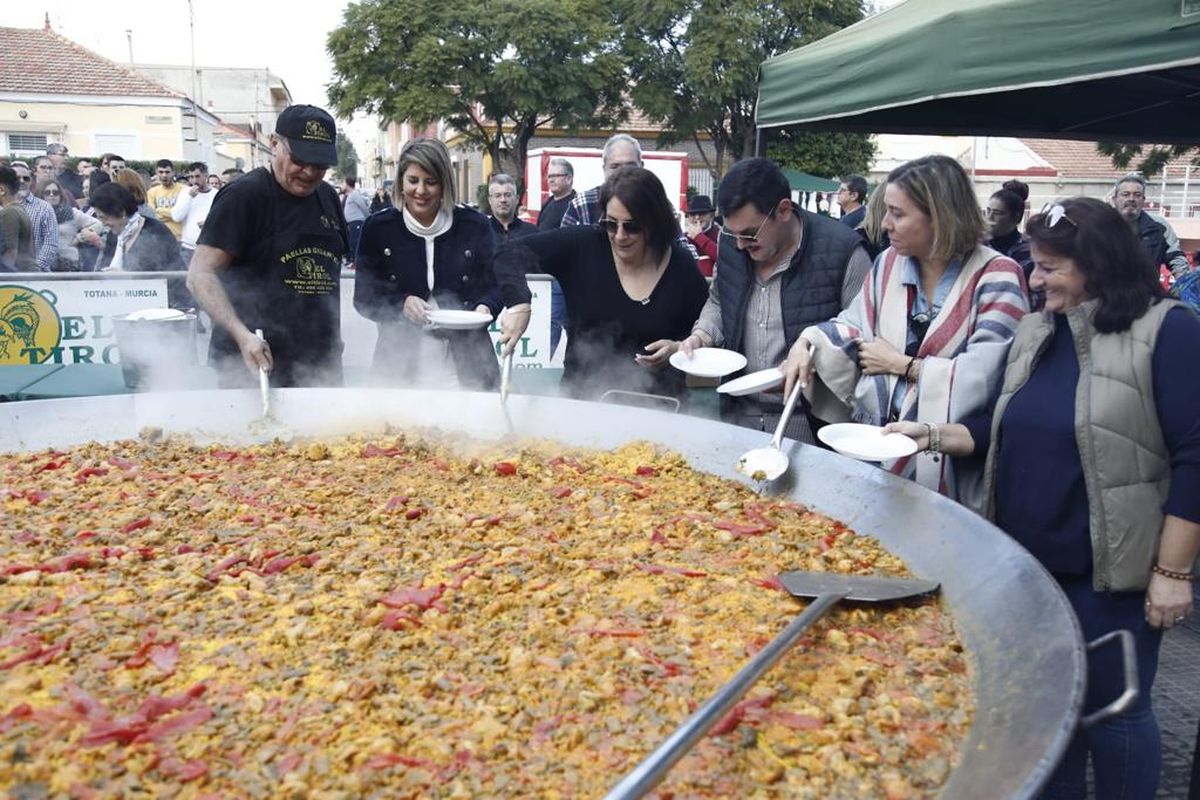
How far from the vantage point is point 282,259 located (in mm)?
3654

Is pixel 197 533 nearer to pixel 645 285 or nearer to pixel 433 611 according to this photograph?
pixel 433 611

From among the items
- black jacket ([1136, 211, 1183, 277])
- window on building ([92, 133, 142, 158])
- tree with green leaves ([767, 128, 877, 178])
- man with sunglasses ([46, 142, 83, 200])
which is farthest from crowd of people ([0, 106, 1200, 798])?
window on building ([92, 133, 142, 158])

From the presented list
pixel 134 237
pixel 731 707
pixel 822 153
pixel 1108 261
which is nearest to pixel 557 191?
pixel 134 237

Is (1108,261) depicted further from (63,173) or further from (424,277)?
(63,173)

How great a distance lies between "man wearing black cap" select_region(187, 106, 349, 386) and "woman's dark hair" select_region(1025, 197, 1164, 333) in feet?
8.54

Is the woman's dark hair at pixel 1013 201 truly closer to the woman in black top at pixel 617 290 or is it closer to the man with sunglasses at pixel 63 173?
the woman in black top at pixel 617 290

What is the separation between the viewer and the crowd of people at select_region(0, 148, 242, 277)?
698cm

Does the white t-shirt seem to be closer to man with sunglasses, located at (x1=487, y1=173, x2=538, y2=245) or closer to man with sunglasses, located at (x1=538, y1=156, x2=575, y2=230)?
man with sunglasses, located at (x1=487, y1=173, x2=538, y2=245)

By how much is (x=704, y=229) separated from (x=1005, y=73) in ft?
18.3

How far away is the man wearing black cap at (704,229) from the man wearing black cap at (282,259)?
3843 millimetres

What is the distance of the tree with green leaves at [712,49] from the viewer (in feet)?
97.6

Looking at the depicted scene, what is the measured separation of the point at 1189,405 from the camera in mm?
2100

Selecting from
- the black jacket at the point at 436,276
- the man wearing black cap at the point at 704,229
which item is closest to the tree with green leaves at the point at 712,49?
the man wearing black cap at the point at 704,229

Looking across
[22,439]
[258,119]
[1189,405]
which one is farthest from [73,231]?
[258,119]
